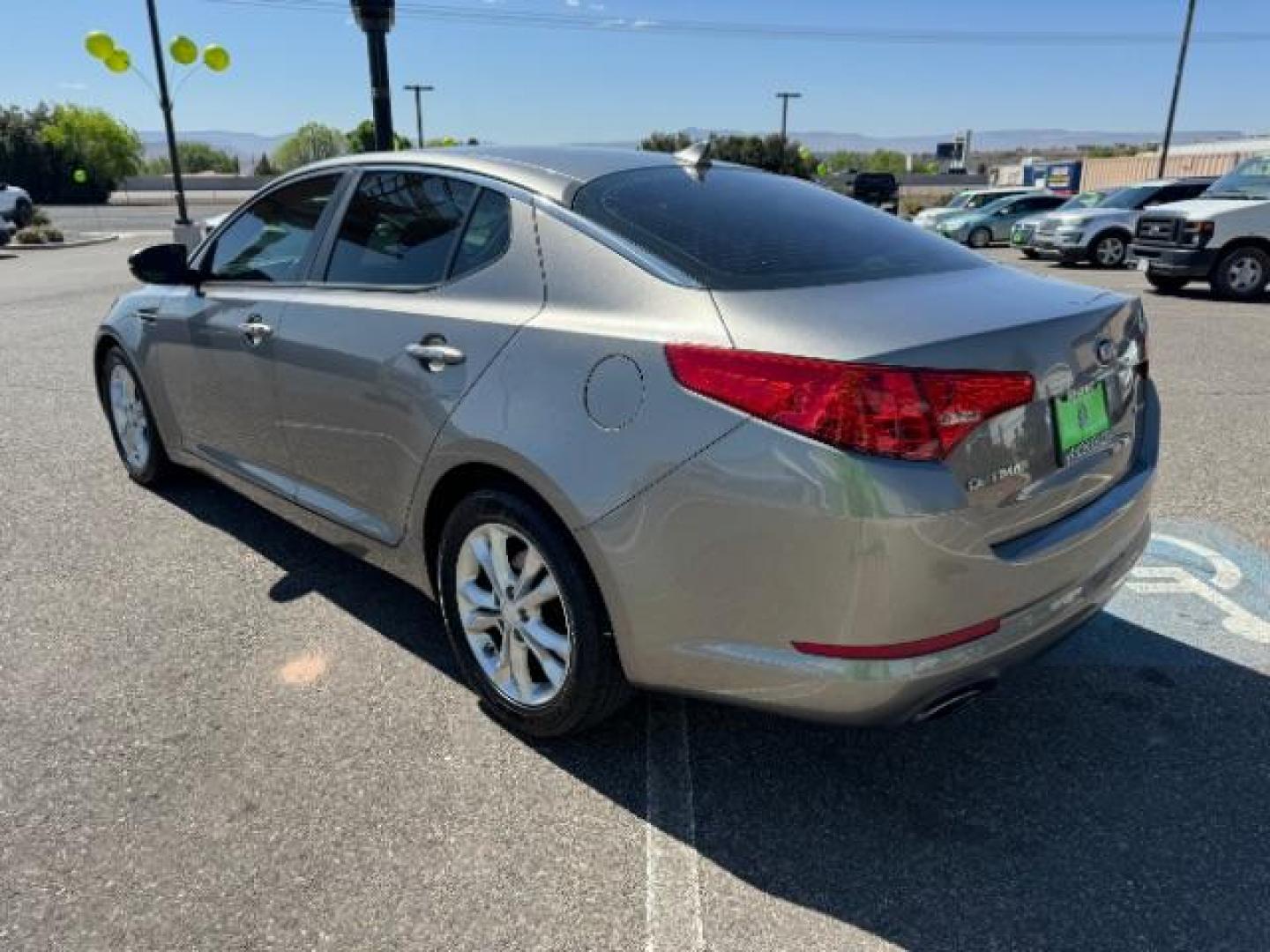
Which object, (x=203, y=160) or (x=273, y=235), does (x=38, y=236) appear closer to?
(x=273, y=235)

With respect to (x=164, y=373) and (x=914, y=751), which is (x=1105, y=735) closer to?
(x=914, y=751)

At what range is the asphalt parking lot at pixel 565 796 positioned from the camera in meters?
2.16

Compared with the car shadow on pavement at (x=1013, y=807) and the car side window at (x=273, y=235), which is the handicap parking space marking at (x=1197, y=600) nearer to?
the car shadow on pavement at (x=1013, y=807)

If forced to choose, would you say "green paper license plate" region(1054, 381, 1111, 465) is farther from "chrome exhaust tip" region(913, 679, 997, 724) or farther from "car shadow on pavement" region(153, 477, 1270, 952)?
"car shadow on pavement" region(153, 477, 1270, 952)

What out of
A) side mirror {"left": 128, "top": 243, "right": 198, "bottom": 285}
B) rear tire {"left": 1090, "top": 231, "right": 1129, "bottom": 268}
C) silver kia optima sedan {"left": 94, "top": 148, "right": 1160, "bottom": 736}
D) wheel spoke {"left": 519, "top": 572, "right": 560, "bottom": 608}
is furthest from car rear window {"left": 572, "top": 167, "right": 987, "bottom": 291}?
rear tire {"left": 1090, "top": 231, "right": 1129, "bottom": 268}

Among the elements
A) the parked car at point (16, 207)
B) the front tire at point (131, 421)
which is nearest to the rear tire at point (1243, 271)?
the front tire at point (131, 421)

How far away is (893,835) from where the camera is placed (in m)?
2.43

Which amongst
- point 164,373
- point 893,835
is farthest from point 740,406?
point 164,373

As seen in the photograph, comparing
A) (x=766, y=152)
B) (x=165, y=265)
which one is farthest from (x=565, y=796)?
(x=766, y=152)

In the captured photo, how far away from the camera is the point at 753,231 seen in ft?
9.08

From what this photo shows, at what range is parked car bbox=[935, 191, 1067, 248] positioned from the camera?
81.0 ft

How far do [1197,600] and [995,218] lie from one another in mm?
23479

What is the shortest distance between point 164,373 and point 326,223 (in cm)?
139

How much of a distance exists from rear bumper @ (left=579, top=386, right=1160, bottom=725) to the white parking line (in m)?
0.39
